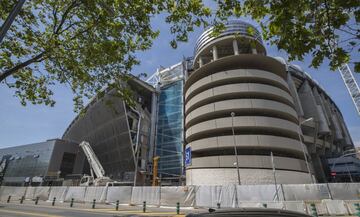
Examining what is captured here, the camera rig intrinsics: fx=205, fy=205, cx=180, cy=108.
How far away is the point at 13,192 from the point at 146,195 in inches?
1020

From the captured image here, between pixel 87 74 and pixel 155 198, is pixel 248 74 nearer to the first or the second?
pixel 155 198

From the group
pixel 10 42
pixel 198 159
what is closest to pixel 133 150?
pixel 198 159

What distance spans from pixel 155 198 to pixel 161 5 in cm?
1828

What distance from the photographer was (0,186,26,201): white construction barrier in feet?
104

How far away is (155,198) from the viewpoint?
816 inches

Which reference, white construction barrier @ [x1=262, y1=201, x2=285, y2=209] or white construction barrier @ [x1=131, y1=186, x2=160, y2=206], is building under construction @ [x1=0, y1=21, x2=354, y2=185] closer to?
white construction barrier @ [x1=131, y1=186, x2=160, y2=206]

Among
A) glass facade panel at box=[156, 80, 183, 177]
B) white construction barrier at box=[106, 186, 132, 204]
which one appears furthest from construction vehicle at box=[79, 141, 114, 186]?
glass facade panel at box=[156, 80, 183, 177]

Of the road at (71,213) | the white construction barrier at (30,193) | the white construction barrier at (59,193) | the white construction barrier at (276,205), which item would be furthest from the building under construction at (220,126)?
the white construction barrier at (30,193)

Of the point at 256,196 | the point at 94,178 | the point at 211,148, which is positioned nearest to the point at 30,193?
the point at 94,178

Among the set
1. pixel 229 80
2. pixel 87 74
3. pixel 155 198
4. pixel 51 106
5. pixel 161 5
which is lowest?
pixel 155 198

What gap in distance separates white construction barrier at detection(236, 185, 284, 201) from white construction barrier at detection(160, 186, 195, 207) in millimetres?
4366

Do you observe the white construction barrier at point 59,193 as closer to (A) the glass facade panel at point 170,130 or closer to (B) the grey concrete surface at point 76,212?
(B) the grey concrete surface at point 76,212

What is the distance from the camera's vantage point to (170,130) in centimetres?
5062

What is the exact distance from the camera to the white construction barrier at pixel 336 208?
45.7 ft
